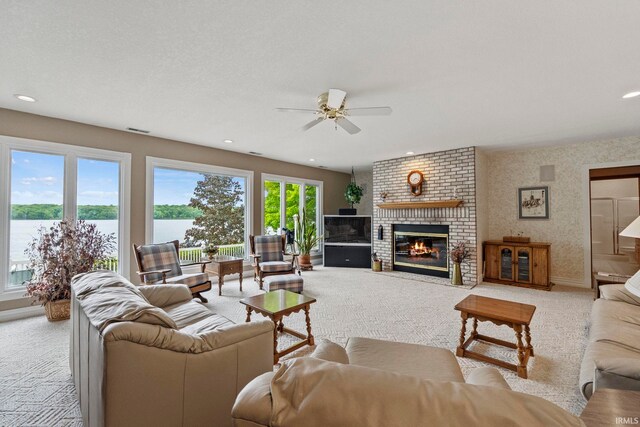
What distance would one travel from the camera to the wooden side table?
3.04ft

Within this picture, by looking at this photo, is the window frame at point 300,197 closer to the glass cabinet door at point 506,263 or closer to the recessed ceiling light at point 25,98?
the recessed ceiling light at point 25,98

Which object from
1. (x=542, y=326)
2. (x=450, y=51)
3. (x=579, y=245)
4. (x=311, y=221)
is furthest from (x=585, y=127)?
(x=311, y=221)

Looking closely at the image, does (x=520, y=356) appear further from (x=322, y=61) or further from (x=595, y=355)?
(x=322, y=61)

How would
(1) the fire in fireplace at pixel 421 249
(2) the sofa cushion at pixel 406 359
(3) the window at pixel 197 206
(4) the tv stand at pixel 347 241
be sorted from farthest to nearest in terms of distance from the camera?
(4) the tv stand at pixel 347 241, (1) the fire in fireplace at pixel 421 249, (3) the window at pixel 197 206, (2) the sofa cushion at pixel 406 359

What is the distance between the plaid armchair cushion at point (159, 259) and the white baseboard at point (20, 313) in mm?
1379

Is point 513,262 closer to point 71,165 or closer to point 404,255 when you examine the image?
point 404,255

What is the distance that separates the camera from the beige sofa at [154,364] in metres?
1.22

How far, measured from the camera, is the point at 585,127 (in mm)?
3998

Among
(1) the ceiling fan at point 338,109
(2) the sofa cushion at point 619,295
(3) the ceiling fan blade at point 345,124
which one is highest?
(1) the ceiling fan at point 338,109

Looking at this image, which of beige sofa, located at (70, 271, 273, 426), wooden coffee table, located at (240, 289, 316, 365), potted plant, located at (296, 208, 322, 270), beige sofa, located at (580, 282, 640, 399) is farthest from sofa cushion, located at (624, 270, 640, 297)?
potted plant, located at (296, 208, 322, 270)

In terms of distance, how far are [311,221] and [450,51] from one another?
5742mm

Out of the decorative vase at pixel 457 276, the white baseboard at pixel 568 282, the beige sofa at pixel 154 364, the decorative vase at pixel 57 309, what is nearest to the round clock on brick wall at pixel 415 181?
the decorative vase at pixel 457 276

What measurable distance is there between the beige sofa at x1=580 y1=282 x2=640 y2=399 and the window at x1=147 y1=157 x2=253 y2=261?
5.27 metres

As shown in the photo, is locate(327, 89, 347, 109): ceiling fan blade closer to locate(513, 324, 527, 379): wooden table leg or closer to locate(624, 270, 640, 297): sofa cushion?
locate(624, 270, 640, 297): sofa cushion
